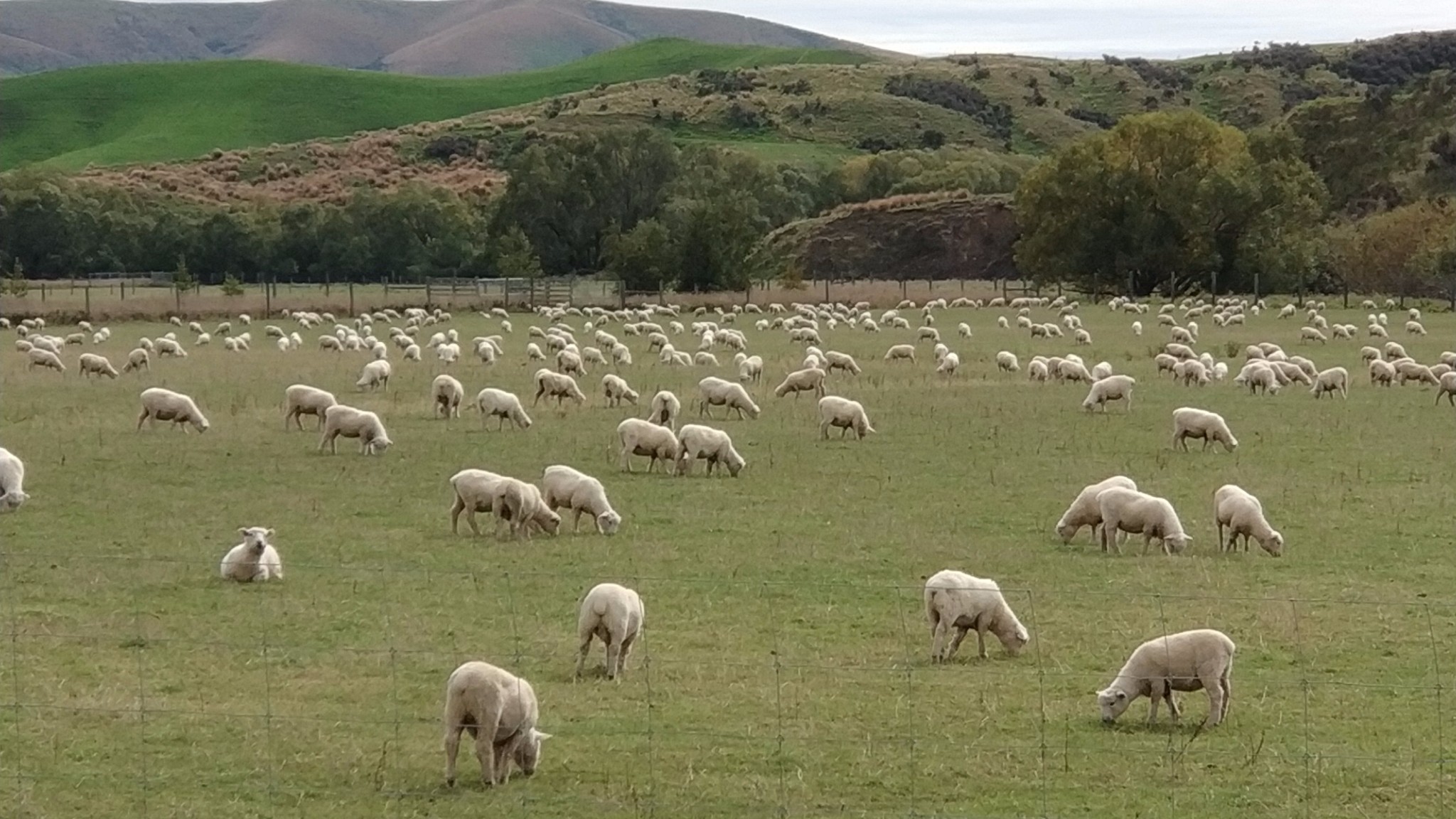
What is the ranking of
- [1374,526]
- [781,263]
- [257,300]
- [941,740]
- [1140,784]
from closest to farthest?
1. [1140,784]
2. [941,740]
3. [1374,526]
4. [257,300]
5. [781,263]

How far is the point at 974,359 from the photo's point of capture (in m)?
42.8

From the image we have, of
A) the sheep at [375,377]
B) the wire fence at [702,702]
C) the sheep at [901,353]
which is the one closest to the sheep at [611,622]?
the wire fence at [702,702]

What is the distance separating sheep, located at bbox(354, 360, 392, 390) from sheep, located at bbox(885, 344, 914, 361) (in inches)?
506

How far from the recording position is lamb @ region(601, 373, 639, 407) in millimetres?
30766

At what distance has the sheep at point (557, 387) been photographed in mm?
30656

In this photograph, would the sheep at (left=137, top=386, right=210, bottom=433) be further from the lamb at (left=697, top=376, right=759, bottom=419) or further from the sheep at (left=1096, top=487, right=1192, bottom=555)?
the sheep at (left=1096, top=487, right=1192, bottom=555)

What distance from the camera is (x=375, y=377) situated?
33.9m

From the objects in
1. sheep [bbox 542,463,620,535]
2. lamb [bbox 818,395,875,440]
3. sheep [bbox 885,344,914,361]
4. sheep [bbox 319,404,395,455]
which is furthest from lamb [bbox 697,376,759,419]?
sheep [bbox 885,344,914,361]

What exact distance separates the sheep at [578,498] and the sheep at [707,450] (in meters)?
4.04

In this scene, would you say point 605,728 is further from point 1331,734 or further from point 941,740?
point 1331,734

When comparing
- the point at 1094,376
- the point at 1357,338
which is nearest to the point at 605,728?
the point at 1094,376

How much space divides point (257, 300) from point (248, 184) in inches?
2868

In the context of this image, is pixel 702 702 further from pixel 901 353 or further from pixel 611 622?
pixel 901 353

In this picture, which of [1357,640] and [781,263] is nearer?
[1357,640]
